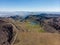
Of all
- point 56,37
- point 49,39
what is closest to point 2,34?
point 49,39

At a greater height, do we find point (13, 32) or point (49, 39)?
point (13, 32)

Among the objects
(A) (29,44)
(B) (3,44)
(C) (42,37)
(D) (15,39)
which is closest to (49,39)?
(C) (42,37)

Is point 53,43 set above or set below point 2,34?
below

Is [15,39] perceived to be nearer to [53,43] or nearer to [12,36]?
[12,36]

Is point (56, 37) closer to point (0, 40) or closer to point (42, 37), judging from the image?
point (42, 37)

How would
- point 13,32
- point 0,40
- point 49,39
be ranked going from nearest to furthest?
point 0,40, point 13,32, point 49,39

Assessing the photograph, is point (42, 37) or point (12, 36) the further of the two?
point (42, 37)

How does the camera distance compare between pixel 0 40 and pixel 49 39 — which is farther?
pixel 49 39

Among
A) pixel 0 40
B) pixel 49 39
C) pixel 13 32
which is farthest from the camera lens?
pixel 49 39

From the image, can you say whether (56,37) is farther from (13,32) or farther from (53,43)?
(13,32)
